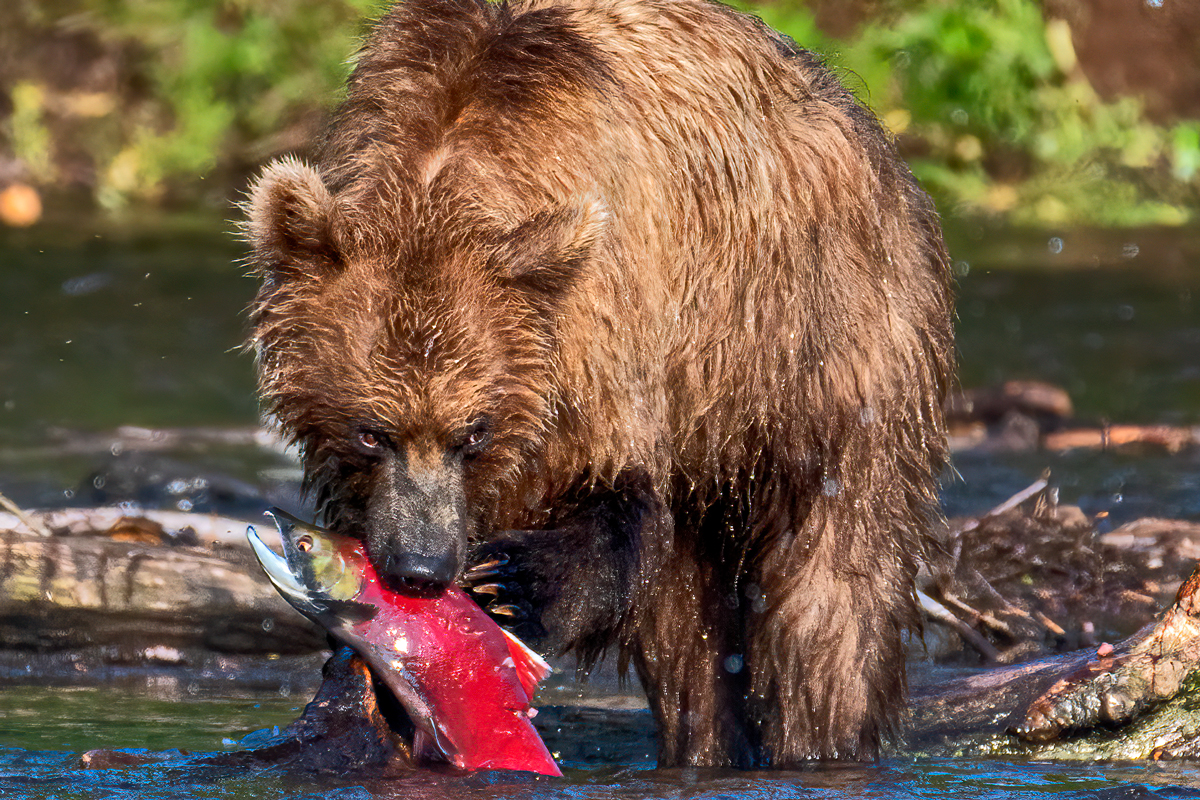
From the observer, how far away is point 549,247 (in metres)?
4.18

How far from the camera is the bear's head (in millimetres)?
4109

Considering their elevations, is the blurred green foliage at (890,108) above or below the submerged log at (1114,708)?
above

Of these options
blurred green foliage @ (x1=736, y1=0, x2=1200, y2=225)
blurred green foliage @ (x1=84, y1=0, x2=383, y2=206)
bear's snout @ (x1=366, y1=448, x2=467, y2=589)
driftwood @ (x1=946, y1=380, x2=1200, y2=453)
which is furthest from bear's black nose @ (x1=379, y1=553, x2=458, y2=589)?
blurred green foliage @ (x1=84, y1=0, x2=383, y2=206)

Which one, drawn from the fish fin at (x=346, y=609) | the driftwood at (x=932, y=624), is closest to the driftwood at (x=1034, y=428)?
the driftwood at (x=932, y=624)

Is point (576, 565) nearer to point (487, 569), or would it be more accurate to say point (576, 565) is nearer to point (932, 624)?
point (487, 569)

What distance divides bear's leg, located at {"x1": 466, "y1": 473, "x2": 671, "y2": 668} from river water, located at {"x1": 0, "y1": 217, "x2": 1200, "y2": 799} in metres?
0.46

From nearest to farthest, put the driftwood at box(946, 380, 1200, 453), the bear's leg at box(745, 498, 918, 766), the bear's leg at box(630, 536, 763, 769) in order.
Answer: the bear's leg at box(745, 498, 918, 766) → the bear's leg at box(630, 536, 763, 769) → the driftwood at box(946, 380, 1200, 453)

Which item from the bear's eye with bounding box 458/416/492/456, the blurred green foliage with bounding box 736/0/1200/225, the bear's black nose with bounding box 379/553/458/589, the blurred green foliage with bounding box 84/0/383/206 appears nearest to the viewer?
the bear's black nose with bounding box 379/553/458/589

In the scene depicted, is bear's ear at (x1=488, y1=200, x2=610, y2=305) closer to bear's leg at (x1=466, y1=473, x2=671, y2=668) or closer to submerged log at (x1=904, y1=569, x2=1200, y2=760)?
bear's leg at (x1=466, y1=473, x2=671, y2=668)

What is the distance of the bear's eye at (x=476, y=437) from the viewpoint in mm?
4227

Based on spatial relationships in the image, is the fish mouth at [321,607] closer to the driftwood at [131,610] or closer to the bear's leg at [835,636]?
the bear's leg at [835,636]

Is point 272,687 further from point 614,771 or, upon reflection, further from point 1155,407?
point 1155,407

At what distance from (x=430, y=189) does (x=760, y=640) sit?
1.89 meters

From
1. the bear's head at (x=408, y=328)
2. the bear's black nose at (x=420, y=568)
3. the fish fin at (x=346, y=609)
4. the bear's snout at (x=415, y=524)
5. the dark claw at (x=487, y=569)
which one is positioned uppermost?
the bear's head at (x=408, y=328)
